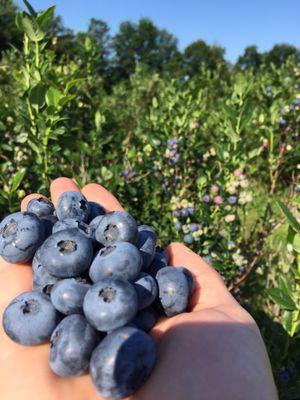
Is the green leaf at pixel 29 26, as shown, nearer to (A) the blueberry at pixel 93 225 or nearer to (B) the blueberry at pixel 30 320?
(A) the blueberry at pixel 93 225

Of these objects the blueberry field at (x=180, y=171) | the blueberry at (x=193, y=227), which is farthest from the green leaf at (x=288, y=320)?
the blueberry at (x=193, y=227)

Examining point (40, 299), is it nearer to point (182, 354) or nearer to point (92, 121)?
point (182, 354)

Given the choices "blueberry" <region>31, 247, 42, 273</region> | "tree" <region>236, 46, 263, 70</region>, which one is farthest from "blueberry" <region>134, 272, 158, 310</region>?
"tree" <region>236, 46, 263, 70</region>

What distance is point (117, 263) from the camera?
45.2 inches

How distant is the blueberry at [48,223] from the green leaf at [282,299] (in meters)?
1.00

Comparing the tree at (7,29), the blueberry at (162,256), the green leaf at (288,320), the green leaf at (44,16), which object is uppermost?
the tree at (7,29)

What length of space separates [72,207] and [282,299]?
3.37 ft

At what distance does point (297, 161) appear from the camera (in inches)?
184

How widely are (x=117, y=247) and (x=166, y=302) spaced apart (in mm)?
253

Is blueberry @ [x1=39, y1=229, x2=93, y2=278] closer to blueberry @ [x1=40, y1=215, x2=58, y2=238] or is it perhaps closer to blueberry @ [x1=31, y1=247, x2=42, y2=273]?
blueberry @ [x1=31, y1=247, x2=42, y2=273]

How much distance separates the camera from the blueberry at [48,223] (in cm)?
147

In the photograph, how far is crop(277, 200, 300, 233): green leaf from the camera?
1502 mm

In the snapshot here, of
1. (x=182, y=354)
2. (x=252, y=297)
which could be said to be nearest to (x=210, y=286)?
(x=182, y=354)

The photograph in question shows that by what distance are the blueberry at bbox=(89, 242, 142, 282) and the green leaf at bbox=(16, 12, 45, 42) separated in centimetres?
149
